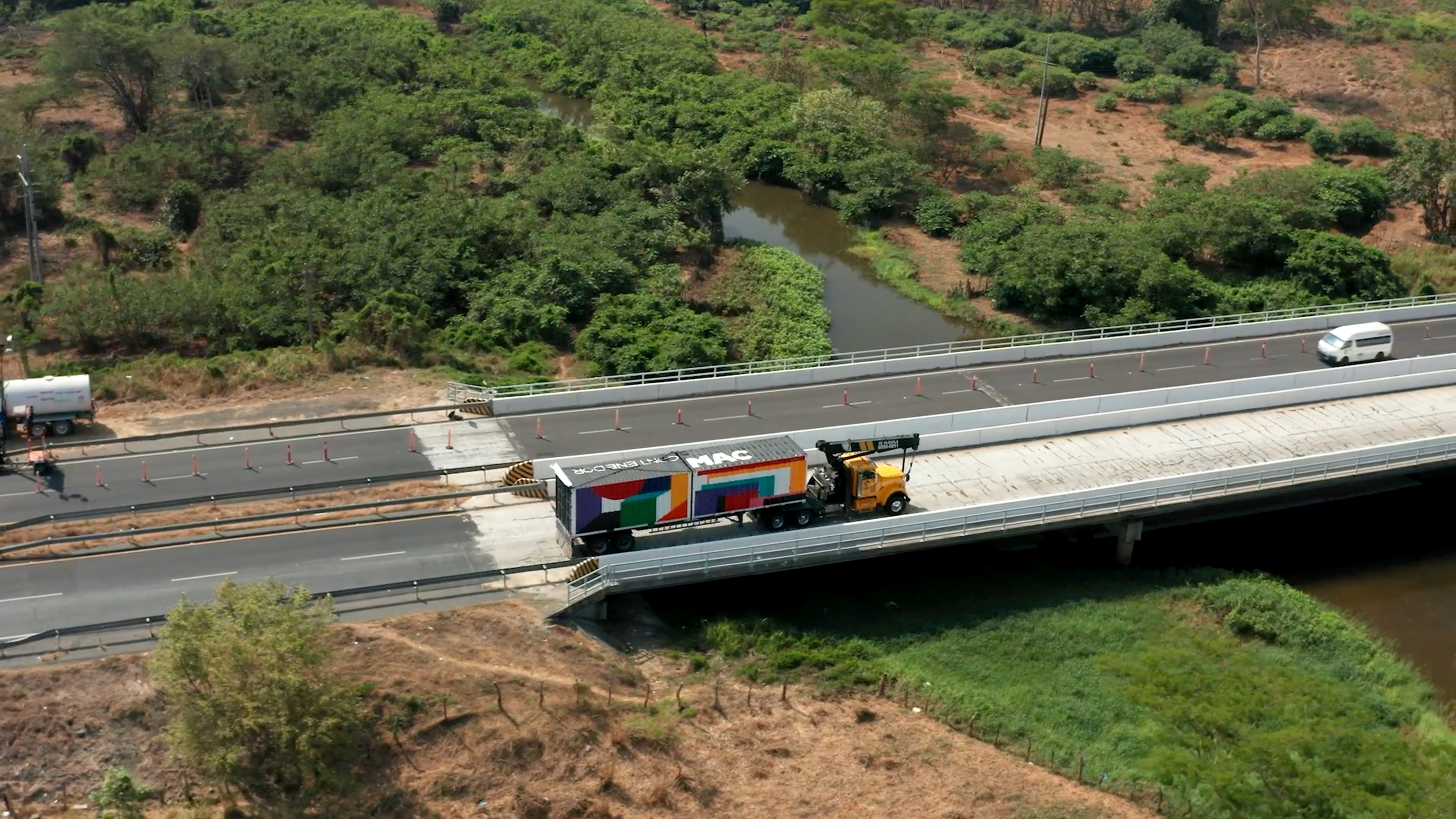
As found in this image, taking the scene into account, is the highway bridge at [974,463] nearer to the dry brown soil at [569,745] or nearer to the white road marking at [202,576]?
the white road marking at [202,576]

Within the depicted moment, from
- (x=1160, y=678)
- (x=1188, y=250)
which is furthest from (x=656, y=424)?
(x=1188, y=250)

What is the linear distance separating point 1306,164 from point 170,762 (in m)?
76.7

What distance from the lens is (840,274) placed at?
233ft

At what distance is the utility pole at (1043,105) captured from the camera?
289ft

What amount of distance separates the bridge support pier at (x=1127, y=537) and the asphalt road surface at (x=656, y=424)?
7389 mm

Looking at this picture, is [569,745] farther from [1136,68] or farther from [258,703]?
[1136,68]

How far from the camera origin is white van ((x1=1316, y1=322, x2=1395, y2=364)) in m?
52.0

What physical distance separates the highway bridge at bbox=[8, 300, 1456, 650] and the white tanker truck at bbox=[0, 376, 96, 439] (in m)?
8.75

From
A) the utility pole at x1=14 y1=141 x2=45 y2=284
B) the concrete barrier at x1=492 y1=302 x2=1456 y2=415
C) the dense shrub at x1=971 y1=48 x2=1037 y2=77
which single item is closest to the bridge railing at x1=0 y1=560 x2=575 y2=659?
the concrete barrier at x1=492 y1=302 x2=1456 y2=415

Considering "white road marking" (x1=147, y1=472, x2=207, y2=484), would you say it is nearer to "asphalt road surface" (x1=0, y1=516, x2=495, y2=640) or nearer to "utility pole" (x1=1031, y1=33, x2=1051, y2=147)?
"asphalt road surface" (x1=0, y1=516, x2=495, y2=640)

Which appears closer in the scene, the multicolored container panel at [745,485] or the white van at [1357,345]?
the multicolored container panel at [745,485]

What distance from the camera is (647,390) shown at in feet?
155

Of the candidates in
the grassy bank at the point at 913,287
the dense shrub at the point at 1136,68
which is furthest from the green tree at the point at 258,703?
the dense shrub at the point at 1136,68

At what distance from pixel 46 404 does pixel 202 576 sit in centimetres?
1211
